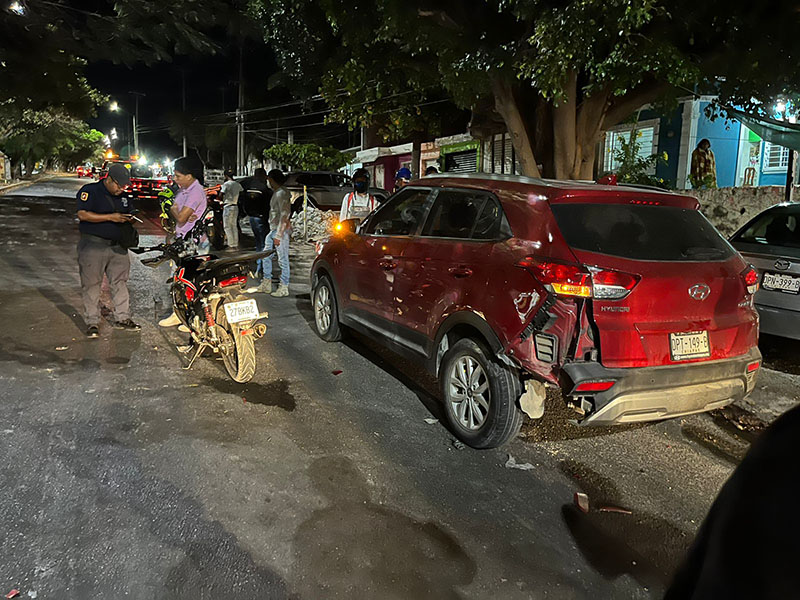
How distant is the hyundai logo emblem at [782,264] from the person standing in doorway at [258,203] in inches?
276

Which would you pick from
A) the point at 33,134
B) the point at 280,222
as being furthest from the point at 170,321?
the point at 33,134

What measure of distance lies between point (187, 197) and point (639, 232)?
4.63m

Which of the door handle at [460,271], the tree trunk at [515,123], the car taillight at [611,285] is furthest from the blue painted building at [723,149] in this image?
the car taillight at [611,285]

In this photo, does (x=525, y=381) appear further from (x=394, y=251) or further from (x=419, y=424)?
(x=394, y=251)

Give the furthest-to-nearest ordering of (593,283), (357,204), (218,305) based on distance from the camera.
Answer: (357,204)
(218,305)
(593,283)

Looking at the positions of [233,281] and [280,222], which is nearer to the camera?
[233,281]

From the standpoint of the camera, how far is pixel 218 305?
561cm

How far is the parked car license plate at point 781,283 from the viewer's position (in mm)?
6000

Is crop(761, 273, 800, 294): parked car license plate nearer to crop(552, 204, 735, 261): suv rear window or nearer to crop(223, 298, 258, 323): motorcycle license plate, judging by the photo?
crop(552, 204, 735, 261): suv rear window

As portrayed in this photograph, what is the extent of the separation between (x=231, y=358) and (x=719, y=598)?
510 centimetres

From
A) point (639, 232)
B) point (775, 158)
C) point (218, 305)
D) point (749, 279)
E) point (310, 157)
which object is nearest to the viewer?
point (639, 232)

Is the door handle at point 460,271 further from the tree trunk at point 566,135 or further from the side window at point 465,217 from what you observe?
the tree trunk at point 566,135

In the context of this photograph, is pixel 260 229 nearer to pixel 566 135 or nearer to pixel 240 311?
pixel 566 135

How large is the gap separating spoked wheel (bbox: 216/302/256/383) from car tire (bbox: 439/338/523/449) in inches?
68.4
